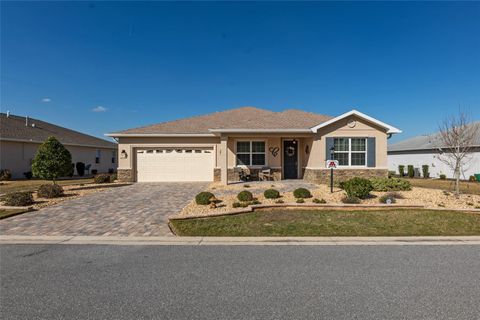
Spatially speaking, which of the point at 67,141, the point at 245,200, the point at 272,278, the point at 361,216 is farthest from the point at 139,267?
the point at 67,141

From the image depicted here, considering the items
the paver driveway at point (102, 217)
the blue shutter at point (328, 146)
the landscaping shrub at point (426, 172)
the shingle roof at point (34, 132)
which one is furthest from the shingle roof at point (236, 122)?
the landscaping shrub at point (426, 172)

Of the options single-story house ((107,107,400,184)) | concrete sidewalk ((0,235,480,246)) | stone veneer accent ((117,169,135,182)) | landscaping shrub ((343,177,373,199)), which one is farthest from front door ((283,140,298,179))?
concrete sidewalk ((0,235,480,246))

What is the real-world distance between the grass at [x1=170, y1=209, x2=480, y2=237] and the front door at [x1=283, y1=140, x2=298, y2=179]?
846 centimetres

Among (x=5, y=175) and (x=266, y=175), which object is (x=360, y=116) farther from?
(x=5, y=175)

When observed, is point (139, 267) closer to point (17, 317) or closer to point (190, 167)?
point (17, 317)

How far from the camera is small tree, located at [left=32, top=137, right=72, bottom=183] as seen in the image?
12477 mm

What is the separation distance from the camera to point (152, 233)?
630 cm

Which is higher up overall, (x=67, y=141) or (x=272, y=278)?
(x=67, y=141)

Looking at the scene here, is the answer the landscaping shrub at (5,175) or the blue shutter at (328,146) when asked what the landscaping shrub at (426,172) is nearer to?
the blue shutter at (328,146)

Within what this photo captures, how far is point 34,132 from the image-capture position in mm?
23344

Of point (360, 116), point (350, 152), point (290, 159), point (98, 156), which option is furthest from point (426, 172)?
point (98, 156)

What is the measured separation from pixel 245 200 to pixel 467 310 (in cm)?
677

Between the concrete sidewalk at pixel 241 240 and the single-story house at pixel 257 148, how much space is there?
8523mm

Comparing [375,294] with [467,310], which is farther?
[375,294]
